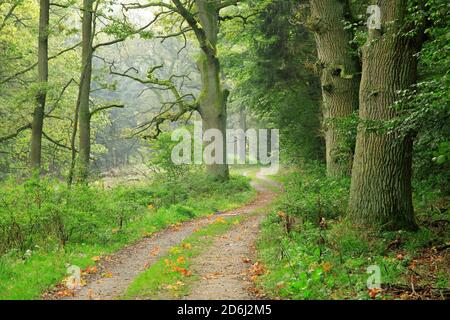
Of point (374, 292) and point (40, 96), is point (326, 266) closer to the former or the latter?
point (374, 292)

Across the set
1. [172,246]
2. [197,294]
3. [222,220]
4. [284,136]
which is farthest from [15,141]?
[197,294]

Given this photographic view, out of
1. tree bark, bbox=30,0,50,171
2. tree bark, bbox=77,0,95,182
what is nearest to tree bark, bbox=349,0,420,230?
tree bark, bbox=77,0,95,182

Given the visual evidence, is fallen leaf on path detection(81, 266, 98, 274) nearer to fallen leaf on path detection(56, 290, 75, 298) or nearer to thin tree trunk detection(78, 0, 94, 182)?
fallen leaf on path detection(56, 290, 75, 298)

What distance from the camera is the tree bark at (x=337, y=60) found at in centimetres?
1196

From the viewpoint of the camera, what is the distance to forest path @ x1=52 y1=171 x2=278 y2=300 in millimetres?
6961

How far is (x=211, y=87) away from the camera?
2172cm

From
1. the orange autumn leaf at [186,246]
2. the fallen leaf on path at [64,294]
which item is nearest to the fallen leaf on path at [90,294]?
the fallen leaf on path at [64,294]

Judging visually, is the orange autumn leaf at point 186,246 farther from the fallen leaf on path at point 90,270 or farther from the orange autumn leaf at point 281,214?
the orange autumn leaf at point 281,214

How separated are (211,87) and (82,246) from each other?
13071 millimetres

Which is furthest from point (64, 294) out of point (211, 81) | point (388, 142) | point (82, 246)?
point (211, 81)

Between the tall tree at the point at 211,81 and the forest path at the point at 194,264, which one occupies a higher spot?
the tall tree at the point at 211,81

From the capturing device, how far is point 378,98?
8.68 meters

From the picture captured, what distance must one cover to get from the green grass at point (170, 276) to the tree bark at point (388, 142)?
348 cm

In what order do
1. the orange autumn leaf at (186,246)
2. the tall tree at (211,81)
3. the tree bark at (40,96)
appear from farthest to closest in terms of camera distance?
the tall tree at (211,81)
the tree bark at (40,96)
the orange autumn leaf at (186,246)
